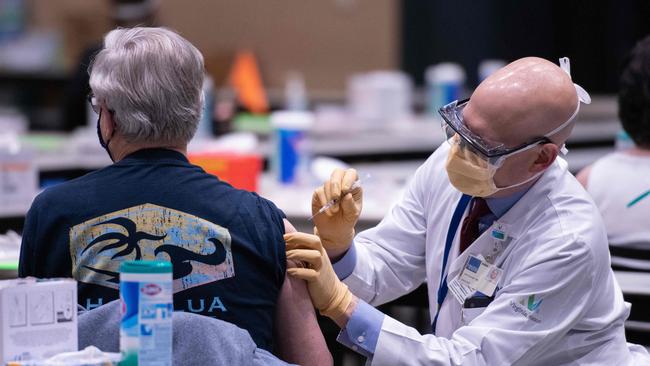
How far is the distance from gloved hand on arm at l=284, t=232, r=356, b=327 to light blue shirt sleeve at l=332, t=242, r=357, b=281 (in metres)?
0.22

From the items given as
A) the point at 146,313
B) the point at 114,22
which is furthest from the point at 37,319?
the point at 114,22

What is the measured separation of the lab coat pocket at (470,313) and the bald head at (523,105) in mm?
326

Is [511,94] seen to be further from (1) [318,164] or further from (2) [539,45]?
(2) [539,45]

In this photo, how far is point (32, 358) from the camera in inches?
66.6

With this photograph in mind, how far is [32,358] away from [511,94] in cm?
96

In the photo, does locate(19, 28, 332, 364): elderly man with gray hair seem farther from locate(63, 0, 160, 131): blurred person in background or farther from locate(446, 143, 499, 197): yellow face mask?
locate(63, 0, 160, 131): blurred person in background

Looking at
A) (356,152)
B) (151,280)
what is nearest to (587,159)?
(356,152)

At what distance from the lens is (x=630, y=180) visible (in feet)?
9.29

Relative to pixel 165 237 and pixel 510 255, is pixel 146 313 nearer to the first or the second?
pixel 165 237

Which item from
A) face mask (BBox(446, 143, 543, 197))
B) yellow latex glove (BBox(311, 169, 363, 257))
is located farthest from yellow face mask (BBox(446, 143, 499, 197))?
yellow latex glove (BBox(311, 169, 363, 257))

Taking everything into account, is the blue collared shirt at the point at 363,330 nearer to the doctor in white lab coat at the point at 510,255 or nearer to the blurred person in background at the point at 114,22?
the doctor in white lab coat at the point at 510,255

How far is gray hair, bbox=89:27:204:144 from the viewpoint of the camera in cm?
187

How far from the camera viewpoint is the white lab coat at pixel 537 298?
1902 mm

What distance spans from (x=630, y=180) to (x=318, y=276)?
1.25 meters
